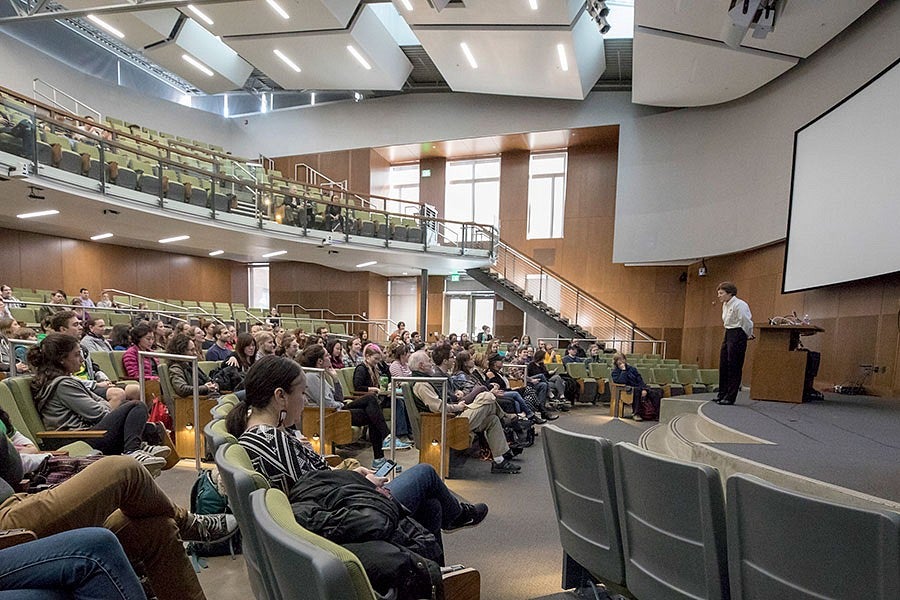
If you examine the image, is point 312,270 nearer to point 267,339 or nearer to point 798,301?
point 267,339

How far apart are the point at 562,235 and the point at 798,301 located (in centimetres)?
724

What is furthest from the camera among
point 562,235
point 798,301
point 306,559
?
point 562,235

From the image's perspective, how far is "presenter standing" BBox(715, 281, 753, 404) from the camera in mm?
4590

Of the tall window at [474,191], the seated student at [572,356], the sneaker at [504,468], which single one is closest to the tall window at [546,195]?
the tall window at [474,191]

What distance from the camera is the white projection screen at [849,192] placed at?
489 centimetres

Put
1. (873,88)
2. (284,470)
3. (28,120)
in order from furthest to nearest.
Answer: (28,120) < (873,88) < (284,470)

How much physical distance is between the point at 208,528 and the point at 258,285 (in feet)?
51.3

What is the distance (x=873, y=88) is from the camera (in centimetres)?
517

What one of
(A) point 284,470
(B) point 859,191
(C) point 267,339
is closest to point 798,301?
(B) point 859,191

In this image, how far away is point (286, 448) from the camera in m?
1.72

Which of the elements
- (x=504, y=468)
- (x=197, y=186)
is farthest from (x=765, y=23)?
(x=197, y=186)

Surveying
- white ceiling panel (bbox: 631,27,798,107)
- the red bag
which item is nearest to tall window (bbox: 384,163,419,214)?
white ceiling panel (bbox: 631,27,798,107)

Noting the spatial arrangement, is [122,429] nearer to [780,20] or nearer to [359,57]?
[780,20]

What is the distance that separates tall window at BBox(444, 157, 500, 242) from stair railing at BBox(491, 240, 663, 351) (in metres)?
1.75
